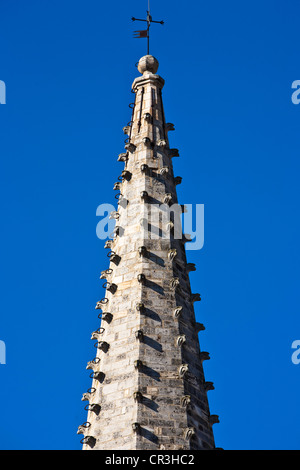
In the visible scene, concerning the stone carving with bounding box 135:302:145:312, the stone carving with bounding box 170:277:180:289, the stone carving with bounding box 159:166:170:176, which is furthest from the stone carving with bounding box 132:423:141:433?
the stone carving with bounding box 159:166:170:176

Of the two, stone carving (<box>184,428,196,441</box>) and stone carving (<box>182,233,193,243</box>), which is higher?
stone carving (<box>182,233,193,243</box>)

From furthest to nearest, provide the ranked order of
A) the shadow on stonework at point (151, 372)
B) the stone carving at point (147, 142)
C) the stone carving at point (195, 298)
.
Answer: the stone carving at point (147, 142) → the stone carving at point (195, 298) → the shadow on stonework at point (151, 372)

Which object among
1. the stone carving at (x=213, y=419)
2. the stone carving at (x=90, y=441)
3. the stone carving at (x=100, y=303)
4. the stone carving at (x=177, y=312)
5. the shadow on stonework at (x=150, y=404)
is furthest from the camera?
the stone carving at (x=100, y=303)

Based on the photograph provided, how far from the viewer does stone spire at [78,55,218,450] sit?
32.8 m

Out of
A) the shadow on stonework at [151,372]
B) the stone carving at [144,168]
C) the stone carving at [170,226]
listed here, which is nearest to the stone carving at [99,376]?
the shadow on stonework at [151,372]

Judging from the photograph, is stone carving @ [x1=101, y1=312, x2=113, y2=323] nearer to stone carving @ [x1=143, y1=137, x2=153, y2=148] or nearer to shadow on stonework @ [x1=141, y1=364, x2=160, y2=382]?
shadow on stonework @ [x1=141, y1=364, x2=160, y2=382]

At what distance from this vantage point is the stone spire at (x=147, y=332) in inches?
1289

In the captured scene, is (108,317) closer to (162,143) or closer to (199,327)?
(199,327)

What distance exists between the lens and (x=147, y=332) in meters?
34.6

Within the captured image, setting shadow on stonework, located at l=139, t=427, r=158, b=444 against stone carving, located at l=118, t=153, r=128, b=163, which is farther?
stone carving, located at l=118, t=153, r=128, b=163

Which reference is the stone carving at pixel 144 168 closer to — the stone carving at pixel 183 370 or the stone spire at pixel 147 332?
the stone spire at pixel 147 332
